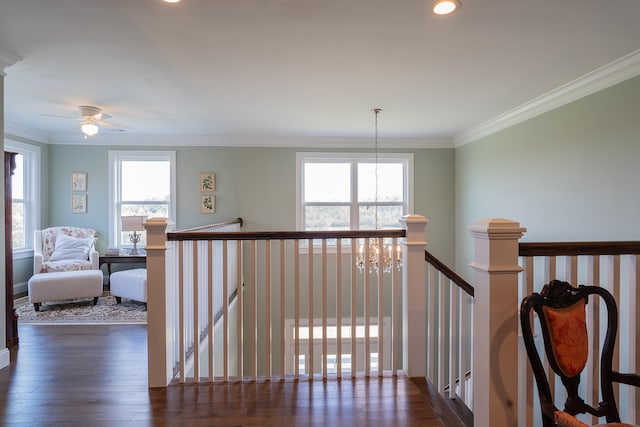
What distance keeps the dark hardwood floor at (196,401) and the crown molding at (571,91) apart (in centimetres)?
291

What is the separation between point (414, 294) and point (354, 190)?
3.67m

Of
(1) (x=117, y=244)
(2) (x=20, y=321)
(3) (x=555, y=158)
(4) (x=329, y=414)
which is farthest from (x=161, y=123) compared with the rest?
(3) (x=555, y=158)

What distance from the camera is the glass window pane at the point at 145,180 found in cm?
562

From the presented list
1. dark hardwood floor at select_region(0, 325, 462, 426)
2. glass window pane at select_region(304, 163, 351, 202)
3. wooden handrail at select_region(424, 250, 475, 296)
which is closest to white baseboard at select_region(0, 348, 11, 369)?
dark hardwood floor at select_region(0, 325, 462, 426)

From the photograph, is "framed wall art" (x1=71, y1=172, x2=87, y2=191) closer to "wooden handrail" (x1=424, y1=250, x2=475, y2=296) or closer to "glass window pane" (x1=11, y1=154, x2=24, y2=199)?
"glass window pane" (x1=11, y1=154, x2=24, y2=199)

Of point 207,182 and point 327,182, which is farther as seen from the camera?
point 327,182

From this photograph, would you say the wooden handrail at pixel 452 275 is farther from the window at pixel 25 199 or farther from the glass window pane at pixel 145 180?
the window at pixel 25 199

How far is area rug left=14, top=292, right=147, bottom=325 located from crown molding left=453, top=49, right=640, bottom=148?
4.88 metres

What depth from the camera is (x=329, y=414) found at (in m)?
1.91

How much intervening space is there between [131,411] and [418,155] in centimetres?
517

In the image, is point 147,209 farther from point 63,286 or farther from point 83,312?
point 83,312

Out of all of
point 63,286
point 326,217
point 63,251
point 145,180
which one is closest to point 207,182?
point 145,180

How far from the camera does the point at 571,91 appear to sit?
10.7 ft

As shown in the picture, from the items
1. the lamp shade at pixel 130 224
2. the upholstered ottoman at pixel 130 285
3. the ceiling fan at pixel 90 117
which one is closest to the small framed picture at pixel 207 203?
the lamp shade at pixel 130 224
